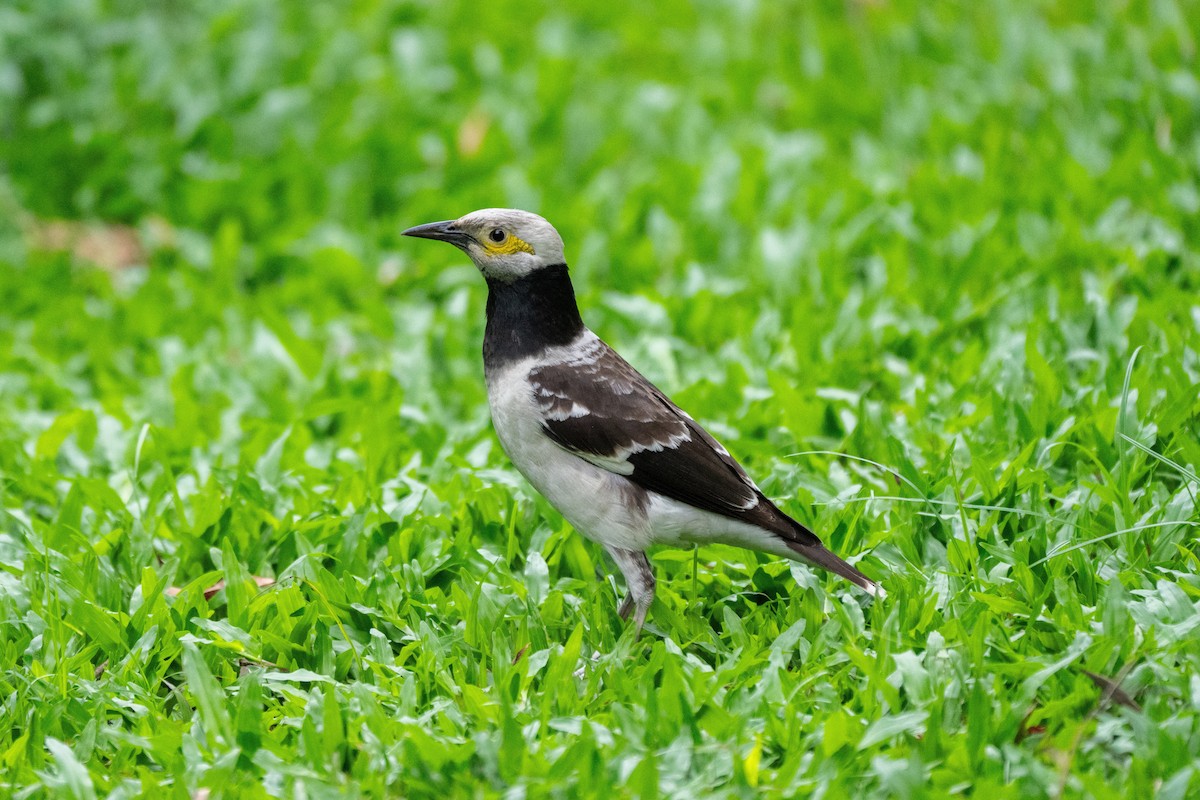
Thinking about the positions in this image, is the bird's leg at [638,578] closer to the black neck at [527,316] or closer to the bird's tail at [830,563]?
the bird's tail at [830,563]

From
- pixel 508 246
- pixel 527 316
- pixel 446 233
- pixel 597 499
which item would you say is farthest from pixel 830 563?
pixel 446 233

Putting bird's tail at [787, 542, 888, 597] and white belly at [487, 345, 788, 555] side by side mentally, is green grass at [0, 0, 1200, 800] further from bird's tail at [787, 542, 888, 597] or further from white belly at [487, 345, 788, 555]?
white belly at [487, 345, 788, 555]

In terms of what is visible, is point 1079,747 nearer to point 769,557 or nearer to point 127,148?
point 769,557

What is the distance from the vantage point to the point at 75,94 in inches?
334

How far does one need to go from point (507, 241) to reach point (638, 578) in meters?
1.24

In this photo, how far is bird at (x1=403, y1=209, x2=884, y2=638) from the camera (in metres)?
4.12

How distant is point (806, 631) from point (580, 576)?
94 centimetres

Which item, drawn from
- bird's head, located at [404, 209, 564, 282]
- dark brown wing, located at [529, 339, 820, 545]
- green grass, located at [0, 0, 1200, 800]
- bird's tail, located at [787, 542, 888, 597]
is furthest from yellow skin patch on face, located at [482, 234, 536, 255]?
bird's tail, located at [787, 542, 888, 597]

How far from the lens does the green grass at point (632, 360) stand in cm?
355

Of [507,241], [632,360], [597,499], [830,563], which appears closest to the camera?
[830,563]

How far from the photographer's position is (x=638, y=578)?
A: 13.8 ft

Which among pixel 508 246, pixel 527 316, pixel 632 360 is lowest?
pixel 632 360

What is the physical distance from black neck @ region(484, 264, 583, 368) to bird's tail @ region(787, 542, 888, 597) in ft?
3.68

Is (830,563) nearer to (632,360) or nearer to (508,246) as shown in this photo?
(508,246)
